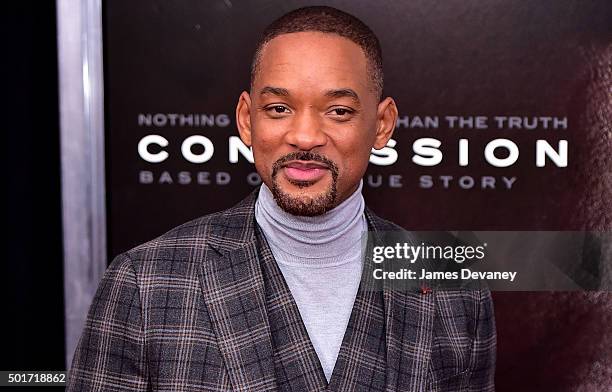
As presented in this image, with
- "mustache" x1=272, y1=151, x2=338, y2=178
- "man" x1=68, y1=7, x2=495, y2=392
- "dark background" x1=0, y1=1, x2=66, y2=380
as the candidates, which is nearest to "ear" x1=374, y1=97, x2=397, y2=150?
"man" x1=68, y1=7, x2=495, y2=392

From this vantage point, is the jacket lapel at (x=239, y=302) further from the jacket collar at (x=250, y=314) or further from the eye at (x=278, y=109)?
the eye at (x=278, y=109)

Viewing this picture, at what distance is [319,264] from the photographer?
1297 millimetres

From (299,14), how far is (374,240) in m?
0.43

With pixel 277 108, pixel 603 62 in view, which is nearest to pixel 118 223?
pixel 277 108

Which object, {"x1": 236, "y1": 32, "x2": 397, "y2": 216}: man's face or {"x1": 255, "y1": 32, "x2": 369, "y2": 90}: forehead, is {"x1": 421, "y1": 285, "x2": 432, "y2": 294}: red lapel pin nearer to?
{"x1": 236, "y1": 32, "x2": 397, "y2": 216}: man's face

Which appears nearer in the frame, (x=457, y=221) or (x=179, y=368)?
(x=179, y=368)

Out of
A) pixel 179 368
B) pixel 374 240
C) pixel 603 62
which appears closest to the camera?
pixel 179 368

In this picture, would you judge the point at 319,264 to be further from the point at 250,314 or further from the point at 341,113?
the point at 341,113

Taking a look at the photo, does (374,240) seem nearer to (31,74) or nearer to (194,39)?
(194,39)

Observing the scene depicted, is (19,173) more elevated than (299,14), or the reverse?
(299,14)

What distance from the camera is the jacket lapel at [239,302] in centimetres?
118

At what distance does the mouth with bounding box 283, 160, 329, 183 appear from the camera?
122 cm

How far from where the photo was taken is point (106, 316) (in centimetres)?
121

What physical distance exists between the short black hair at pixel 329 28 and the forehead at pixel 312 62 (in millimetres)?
11
